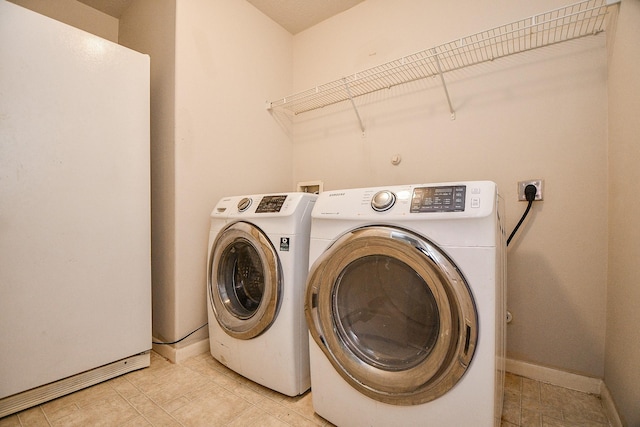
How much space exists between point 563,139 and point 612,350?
0.94 meters

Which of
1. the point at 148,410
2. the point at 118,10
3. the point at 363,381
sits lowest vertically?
the point at 148,410

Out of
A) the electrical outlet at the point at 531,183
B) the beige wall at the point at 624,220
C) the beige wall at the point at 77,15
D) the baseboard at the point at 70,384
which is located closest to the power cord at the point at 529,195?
the electrical outlet at the point at 531,183

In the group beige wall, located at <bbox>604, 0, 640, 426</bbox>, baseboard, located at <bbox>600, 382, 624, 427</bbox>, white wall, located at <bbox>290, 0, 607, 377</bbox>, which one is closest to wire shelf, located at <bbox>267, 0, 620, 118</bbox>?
white wall, located at <bbox>290, 0, 607, 377</bbox>

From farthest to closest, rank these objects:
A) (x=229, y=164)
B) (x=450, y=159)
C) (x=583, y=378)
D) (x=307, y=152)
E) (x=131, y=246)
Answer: (x=307, y=152)
(x=229, y=164)
(x=450, y=159)
(x=131, y=246)
(x=583, y=378)

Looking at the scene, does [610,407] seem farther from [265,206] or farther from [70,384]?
[70,384]

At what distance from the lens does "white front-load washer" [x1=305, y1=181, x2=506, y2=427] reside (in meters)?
0.81

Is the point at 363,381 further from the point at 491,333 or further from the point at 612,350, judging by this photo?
the point at 612,350

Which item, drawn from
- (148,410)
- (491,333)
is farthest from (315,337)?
(148,410)

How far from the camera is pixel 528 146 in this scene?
141cm

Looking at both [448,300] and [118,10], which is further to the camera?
[118,10]

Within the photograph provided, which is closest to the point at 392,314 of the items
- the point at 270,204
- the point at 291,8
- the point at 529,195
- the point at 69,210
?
the point at 270,204

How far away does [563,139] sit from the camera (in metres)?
1.33

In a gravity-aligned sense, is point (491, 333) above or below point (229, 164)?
below

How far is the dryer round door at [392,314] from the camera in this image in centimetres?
83
